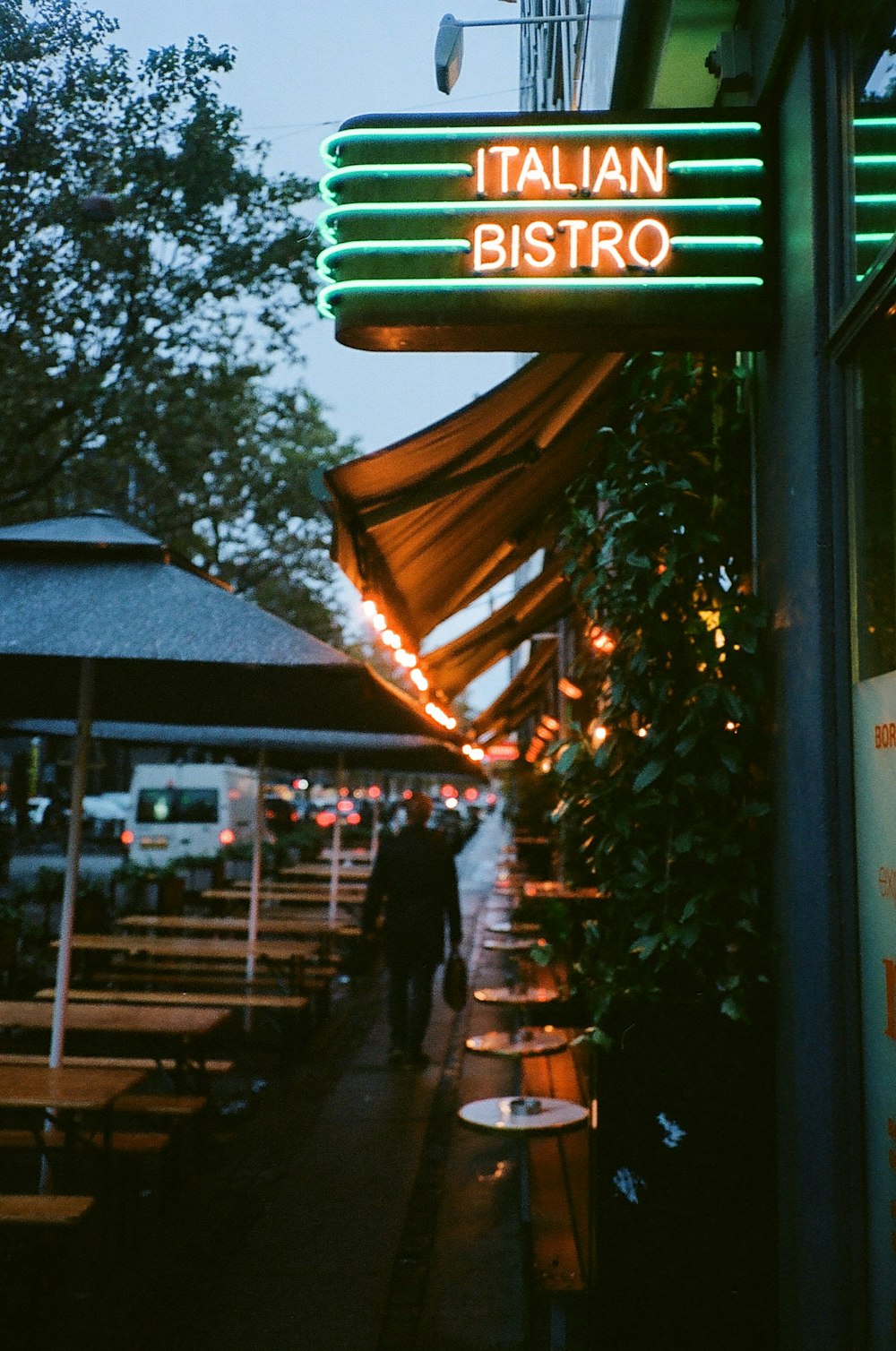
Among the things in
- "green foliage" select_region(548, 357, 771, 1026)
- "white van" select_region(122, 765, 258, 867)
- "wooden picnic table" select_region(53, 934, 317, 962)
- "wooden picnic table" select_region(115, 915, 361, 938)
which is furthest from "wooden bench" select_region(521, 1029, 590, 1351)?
"white van" select_region(122, 765, 258, 867)

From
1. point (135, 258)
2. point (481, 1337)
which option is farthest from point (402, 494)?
point (135, 258)

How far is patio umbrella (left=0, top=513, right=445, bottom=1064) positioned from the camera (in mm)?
4266

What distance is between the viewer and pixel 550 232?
3.92 metres

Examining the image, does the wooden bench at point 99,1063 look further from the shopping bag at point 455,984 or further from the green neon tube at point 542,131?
the green neon tube at point 542,131

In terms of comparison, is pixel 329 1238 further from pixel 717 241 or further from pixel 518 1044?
pixel 717 241

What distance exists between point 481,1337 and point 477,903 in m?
20.8

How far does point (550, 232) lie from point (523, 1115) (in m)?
3.55

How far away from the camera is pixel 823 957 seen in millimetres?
3506

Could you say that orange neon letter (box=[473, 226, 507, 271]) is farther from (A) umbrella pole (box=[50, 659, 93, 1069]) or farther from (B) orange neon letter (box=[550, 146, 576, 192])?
(A) umbrella pole (box=[50, 659, 93, 1069])

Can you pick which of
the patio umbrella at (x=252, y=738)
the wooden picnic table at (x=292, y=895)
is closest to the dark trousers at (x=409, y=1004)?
the patio umbrella at (x=252, y=738)

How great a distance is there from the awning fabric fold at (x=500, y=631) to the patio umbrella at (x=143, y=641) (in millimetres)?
2866

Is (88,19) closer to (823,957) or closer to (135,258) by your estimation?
(135,258)

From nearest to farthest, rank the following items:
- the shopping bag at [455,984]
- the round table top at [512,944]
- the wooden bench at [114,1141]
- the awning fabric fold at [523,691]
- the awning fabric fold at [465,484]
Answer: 1. the awning fabric fold at [465,484]
2. the wooden bench at [114,1141]
3. the shopping bag at [455,984]
4. the round table top at [512,944]
5. the awning fabric fold at [523,691]

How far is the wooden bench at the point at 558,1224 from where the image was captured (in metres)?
4.10
